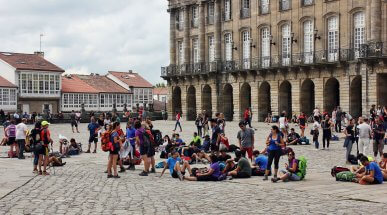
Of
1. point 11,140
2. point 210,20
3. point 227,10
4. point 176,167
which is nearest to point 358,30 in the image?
point 227,10

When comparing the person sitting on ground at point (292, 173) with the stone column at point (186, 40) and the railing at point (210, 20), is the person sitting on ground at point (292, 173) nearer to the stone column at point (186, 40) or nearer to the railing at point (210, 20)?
the railing at point (210, 20)

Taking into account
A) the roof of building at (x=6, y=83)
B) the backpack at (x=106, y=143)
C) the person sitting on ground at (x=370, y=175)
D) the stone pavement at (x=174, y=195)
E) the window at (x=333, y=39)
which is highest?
the window at (x=333, y=39)

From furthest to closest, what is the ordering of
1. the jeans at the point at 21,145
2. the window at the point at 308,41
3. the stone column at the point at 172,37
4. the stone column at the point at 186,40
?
1. the stone column at the point at 172,37
2. the stone column at the point at 186,40
3. the window at the point at 308,41
4. the jeans at the point at 21,145

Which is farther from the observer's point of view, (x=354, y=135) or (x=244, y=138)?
(x=354, y=135)

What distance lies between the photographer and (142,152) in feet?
58.6

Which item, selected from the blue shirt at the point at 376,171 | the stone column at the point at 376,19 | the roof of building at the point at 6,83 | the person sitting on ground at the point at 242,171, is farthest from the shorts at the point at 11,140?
the roof of building at the point at 6,83

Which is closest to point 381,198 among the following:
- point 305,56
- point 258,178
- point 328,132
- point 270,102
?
point 258,178

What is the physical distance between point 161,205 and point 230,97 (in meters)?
47.8

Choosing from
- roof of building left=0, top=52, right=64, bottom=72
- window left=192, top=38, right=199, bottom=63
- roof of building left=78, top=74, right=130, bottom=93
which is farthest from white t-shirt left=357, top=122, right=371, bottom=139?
roof of building left=78, top=74, right=130, bottom=93

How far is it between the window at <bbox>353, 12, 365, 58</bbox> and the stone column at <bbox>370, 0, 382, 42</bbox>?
1.88m

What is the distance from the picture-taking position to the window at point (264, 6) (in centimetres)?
5322

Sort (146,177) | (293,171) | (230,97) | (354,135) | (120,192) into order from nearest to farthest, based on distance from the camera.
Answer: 1. (120,192)
2. (293,171)
3. (146,177)
4. (354,135)
5. (230,97)

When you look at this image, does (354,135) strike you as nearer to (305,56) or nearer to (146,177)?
(146,177)

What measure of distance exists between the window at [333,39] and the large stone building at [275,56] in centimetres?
8
